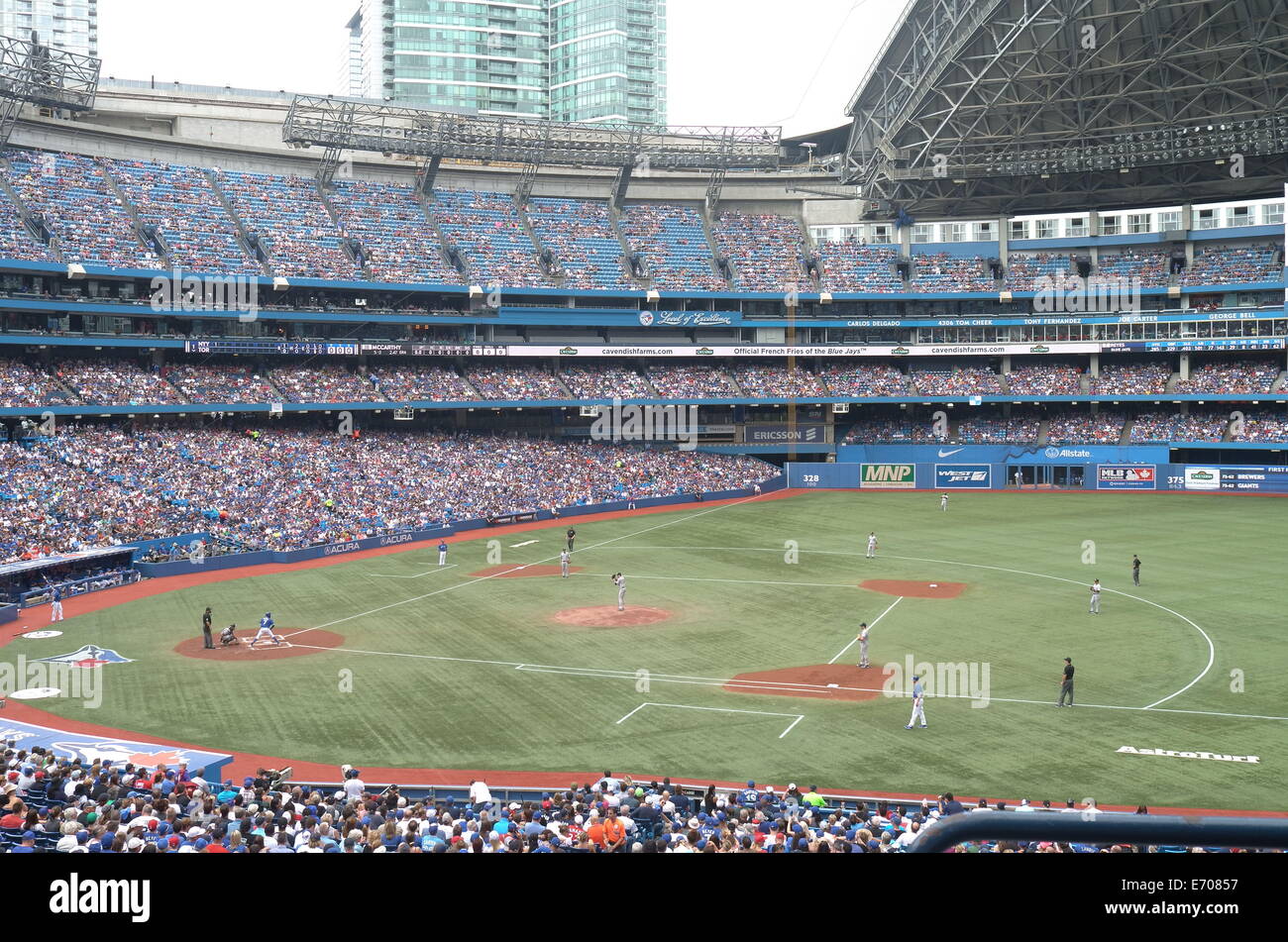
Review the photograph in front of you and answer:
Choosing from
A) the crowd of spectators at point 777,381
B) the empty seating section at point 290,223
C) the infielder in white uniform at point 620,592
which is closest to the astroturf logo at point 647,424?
the crowd of spectators at point 777,381

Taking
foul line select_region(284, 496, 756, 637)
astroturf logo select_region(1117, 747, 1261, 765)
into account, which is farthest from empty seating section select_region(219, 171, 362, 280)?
astroturf logo select_region(1117, 747, 1261, 765)

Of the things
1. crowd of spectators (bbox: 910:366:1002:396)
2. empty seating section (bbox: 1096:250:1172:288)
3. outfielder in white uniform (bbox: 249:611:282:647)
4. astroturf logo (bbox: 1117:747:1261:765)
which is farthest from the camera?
crowd of spectators (bbox: 910:366:1002:396)

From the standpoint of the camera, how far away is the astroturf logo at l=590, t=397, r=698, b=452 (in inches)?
3182

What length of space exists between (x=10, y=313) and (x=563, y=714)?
4986 centimetres

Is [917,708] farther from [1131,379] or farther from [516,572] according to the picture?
[1131,379]

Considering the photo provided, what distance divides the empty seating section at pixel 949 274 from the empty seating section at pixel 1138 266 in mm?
9131

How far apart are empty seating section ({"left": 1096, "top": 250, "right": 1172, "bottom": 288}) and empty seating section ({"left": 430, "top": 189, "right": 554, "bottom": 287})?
4553 cm

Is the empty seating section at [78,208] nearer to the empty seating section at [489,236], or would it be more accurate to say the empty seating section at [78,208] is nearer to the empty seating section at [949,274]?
the empty seating section at [489,236]

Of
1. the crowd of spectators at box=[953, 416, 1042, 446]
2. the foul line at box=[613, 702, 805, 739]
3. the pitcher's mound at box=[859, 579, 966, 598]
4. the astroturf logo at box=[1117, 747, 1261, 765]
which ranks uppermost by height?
the crowd of spectators at box=[953, 416, 1042, 446]

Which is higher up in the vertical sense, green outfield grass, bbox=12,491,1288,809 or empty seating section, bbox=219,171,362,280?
empty seating section, bbox=219,171,362,280

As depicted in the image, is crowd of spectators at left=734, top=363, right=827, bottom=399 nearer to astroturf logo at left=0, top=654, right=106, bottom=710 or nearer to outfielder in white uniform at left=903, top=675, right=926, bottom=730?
outfielder in white uniform at left=903, top=675, right=926, bottom=730

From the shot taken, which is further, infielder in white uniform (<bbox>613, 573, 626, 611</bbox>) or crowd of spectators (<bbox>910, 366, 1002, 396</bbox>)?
crowd of spectators (<bbox>910, 366, 1002, 396</bbox>)

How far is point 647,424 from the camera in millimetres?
81750
